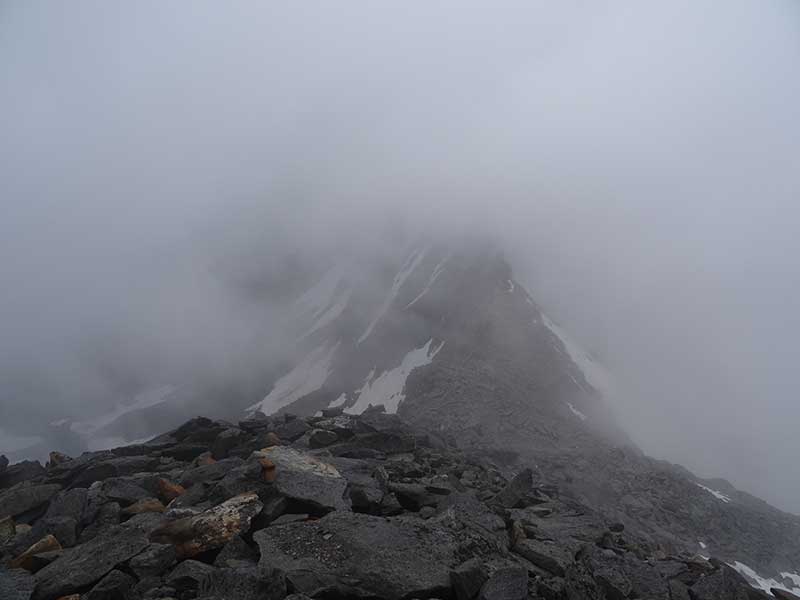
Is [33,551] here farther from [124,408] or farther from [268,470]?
[124,408]

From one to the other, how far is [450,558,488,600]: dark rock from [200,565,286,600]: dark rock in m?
2.83

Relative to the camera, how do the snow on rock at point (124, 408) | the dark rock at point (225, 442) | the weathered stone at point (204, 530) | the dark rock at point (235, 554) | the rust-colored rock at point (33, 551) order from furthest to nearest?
the snow on rock at point (124, 408) → the dark rock at point (225, 442) → the rust-colored rock at point (33, 551) → the weathered stone at point (204, 530) → the dark rock at point (235, 554)

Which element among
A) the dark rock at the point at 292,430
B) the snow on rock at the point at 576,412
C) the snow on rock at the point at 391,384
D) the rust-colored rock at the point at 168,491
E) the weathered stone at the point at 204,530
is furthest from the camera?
the snow on rock at the point at 391,384

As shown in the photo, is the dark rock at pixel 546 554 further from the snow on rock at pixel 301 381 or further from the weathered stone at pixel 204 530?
the snow on rock at pixel 301 381

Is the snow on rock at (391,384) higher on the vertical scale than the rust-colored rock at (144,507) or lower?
lower

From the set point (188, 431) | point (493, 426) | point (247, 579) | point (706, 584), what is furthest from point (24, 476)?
point (493, 426)

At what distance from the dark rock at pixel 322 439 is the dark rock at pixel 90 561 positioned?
9384mm

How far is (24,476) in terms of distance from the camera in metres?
19.5

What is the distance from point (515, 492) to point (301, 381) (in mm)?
118762

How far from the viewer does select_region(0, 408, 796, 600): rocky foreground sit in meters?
8.76

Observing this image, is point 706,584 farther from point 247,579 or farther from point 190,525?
point 190,525

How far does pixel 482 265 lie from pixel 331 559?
14551cm

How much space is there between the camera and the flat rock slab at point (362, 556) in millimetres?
8594

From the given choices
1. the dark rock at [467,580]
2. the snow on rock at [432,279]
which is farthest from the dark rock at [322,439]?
the snow on rock at [432,279]
